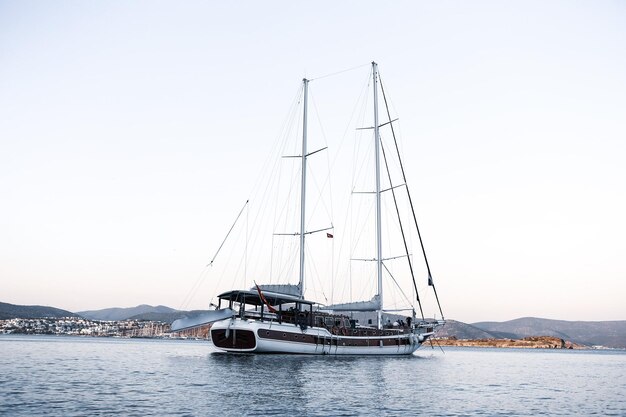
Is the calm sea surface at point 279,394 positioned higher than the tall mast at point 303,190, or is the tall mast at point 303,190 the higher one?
the tall mast at point 303,190

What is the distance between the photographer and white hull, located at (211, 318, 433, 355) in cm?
5250

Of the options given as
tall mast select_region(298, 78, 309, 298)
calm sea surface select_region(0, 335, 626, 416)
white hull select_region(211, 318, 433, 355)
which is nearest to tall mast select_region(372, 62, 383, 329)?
white hull select_region(211, 318, 433, 355)

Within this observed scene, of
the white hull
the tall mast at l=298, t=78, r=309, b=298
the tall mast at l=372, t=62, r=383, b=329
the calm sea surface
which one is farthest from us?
the tall mast at l=372, t=62, r=383, b=329

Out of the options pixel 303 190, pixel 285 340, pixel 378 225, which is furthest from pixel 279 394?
pixel 378 225

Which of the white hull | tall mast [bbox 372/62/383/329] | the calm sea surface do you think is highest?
tall mast [bbox 372/62/383/329]

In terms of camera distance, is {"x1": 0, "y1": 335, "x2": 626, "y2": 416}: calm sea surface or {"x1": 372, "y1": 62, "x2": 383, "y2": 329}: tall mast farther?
{"x1": 372, "y1": 62, "x2": 383, "y2": 329}: tall mast

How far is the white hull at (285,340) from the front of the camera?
172ft

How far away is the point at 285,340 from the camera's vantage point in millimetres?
53625

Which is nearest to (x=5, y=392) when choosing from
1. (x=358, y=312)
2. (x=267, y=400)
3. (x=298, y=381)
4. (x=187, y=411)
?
(x=187, y=411)

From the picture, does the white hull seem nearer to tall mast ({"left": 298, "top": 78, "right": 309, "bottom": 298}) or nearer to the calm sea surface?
tall mast ({"left": 298, "top": 78, "right": 309, "bottom": 298})

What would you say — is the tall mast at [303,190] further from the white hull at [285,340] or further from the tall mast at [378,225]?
the tall mast at [378,225]

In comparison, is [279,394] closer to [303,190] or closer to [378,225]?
[303,190]

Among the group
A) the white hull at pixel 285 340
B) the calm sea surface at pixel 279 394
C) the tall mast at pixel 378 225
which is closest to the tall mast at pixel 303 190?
the white hull at pixel 285 340

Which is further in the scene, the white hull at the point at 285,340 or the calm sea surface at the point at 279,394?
the white hull at the point at 285,340
